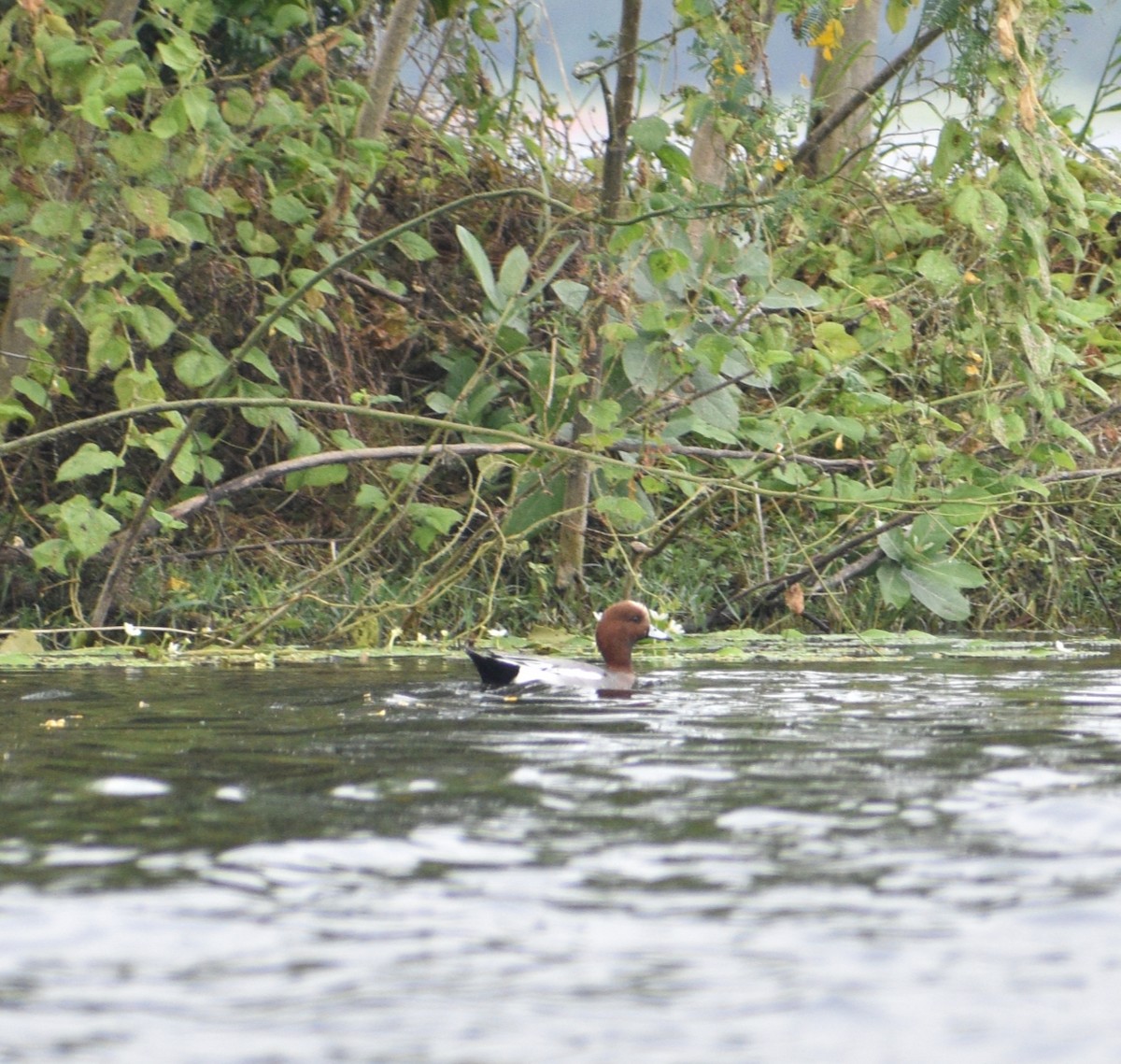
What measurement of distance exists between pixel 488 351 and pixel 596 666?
218 centimetres

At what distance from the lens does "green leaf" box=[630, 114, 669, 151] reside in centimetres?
778

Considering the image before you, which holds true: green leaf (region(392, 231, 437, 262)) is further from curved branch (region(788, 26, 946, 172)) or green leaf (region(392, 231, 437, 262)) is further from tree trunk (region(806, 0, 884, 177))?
tree trunk (region(806, 0, 884, 177))

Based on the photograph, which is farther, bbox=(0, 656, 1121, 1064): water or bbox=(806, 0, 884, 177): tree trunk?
bbox=(806, 0, 884, 177): tree trunk

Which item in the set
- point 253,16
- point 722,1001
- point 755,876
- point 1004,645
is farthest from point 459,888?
point 253,16

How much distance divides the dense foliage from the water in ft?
8.27

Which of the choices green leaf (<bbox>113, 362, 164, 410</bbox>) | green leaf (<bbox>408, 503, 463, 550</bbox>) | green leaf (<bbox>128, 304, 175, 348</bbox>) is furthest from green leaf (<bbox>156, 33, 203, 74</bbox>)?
green leaf (<bbox>408, 503, 463, 550</bbox>)

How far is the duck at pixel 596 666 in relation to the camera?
6.43m

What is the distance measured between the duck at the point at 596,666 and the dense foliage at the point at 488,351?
0.61 meters

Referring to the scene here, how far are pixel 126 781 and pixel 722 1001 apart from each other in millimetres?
2136

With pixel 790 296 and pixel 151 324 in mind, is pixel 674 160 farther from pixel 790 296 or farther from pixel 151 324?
pixel 151 324

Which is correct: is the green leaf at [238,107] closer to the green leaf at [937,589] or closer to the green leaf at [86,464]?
the green leaf at [86,464]

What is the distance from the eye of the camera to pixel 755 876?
3260mm

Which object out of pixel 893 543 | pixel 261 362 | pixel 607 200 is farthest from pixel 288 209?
pixel 893 543

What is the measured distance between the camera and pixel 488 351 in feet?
27.8
